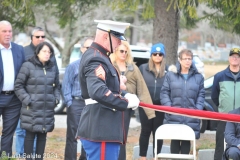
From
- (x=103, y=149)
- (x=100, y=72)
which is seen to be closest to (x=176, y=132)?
(x=103, y=149)

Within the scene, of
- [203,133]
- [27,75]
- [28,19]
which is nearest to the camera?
[27,75]

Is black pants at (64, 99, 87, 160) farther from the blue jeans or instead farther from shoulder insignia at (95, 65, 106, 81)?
shoulder insignia at (95, 65, 106, 81)

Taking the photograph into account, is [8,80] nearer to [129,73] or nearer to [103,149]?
[129,73]

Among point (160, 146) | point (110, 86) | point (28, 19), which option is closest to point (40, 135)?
point (160, 146)

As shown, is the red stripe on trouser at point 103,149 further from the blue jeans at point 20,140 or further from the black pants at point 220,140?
the blue jeans at point 20,140

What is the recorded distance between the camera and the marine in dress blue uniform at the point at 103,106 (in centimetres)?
521

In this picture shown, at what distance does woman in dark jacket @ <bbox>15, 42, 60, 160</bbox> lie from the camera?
787 centimetres

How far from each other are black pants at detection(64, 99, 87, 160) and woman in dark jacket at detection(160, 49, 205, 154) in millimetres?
1304

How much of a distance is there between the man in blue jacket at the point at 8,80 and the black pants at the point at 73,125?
0.82m

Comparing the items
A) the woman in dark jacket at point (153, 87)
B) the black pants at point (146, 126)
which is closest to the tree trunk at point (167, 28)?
the woman in dark jacket at point (153, 87)

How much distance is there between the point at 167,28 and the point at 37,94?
4.92 metres

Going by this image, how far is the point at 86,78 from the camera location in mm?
5141

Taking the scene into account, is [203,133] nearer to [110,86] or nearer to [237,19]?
[237,19]

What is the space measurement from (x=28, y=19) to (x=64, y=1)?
968 mm
